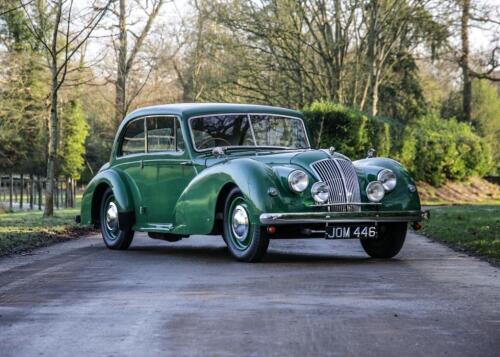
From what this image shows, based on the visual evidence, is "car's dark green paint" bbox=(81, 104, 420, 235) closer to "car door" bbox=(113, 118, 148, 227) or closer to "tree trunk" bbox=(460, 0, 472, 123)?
"car door" bbox=(113, 118, 148, 227)

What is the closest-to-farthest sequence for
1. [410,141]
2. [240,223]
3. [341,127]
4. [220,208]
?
[240,223], [220,208], [341,127], [410,141]

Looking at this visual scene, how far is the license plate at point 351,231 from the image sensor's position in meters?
11.0

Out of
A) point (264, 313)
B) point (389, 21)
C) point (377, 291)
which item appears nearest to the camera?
point (264, 313)

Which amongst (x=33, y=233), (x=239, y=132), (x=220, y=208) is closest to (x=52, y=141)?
(x=33, y=233)

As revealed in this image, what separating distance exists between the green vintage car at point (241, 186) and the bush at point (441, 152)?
2473 cm

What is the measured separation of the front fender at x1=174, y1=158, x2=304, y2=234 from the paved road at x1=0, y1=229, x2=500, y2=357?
18.9 inches

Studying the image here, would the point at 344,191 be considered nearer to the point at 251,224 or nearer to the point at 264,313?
the point at 251,224

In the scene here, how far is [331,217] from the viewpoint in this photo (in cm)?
1089

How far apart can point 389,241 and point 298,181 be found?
182 cm

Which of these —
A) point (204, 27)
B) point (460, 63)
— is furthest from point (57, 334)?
point (460, 63)

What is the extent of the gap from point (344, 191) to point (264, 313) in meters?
4.28

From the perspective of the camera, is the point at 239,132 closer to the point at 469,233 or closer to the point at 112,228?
the point at 112,228

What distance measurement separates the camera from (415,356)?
549 cm

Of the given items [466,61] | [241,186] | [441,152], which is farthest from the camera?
[466,61]
